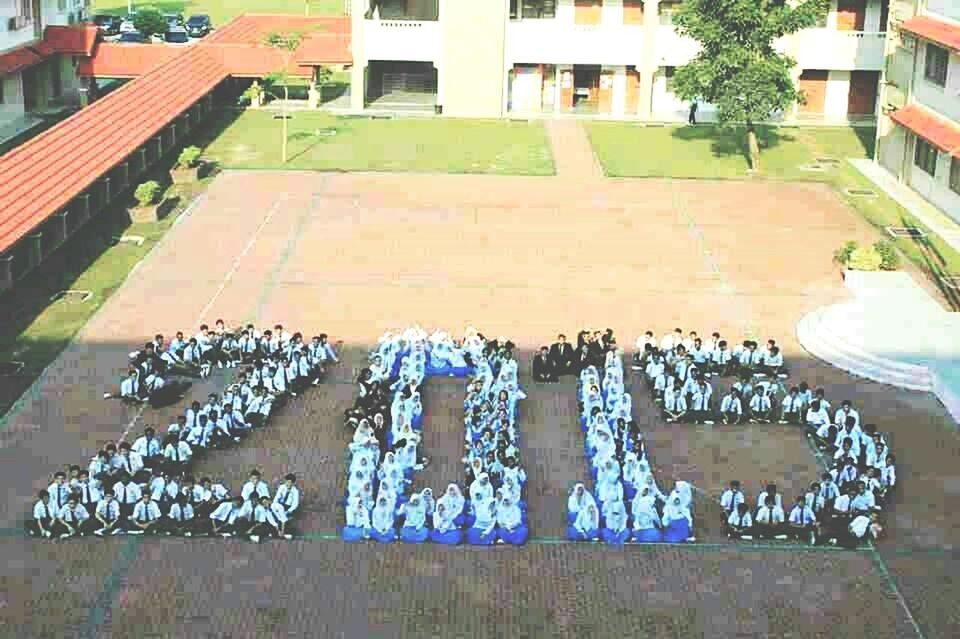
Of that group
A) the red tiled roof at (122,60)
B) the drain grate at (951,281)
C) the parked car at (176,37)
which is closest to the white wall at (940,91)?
the drain grate at (951,281)

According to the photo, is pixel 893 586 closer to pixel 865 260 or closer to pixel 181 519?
pixel 181 519

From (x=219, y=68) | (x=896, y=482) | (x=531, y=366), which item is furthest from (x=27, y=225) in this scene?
(x=219, y=68)

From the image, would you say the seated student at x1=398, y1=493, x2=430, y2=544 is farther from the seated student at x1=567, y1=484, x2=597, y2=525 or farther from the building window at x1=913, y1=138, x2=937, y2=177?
the building window at x1=913, y1=138, x2=937, y2=177

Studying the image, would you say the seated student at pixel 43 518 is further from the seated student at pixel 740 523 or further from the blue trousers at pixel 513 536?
the seated student at pixel 740 523

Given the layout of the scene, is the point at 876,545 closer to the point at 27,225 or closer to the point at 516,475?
the point at 516,475

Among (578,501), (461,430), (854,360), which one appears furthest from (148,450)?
(854,360)

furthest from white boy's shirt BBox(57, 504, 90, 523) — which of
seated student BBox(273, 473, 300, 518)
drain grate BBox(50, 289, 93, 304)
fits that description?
drain grate BBox(50, 289, 93, 304)
